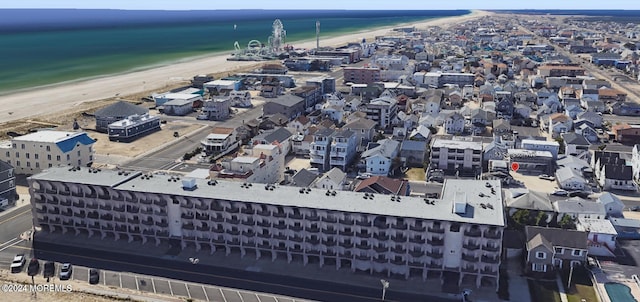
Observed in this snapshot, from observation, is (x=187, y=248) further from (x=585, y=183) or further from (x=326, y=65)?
(x=326, y=65)

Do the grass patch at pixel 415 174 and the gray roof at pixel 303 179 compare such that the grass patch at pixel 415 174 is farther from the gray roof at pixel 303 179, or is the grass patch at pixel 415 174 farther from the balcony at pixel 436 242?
the balcony at pixel 436 242

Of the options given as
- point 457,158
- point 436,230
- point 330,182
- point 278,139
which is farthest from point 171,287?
point 457,158

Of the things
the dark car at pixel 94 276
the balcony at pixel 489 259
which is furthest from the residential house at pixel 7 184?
the balcony at pixel 489 259

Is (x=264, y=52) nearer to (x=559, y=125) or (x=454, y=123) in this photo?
(x=454, y=123)

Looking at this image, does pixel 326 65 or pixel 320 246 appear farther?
pixel 326 65

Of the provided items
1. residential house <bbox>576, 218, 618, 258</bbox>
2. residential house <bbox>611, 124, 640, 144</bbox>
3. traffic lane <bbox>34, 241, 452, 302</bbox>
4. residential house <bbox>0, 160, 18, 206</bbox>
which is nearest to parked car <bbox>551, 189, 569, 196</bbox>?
residential house <bbox>576, 218, 618, 258</bbox>

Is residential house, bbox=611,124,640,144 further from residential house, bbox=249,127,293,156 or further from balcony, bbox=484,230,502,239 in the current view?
balcony, bbox=484,230,502,239

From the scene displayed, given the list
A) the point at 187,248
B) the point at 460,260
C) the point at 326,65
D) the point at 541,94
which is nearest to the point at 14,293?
the point at 187,248
